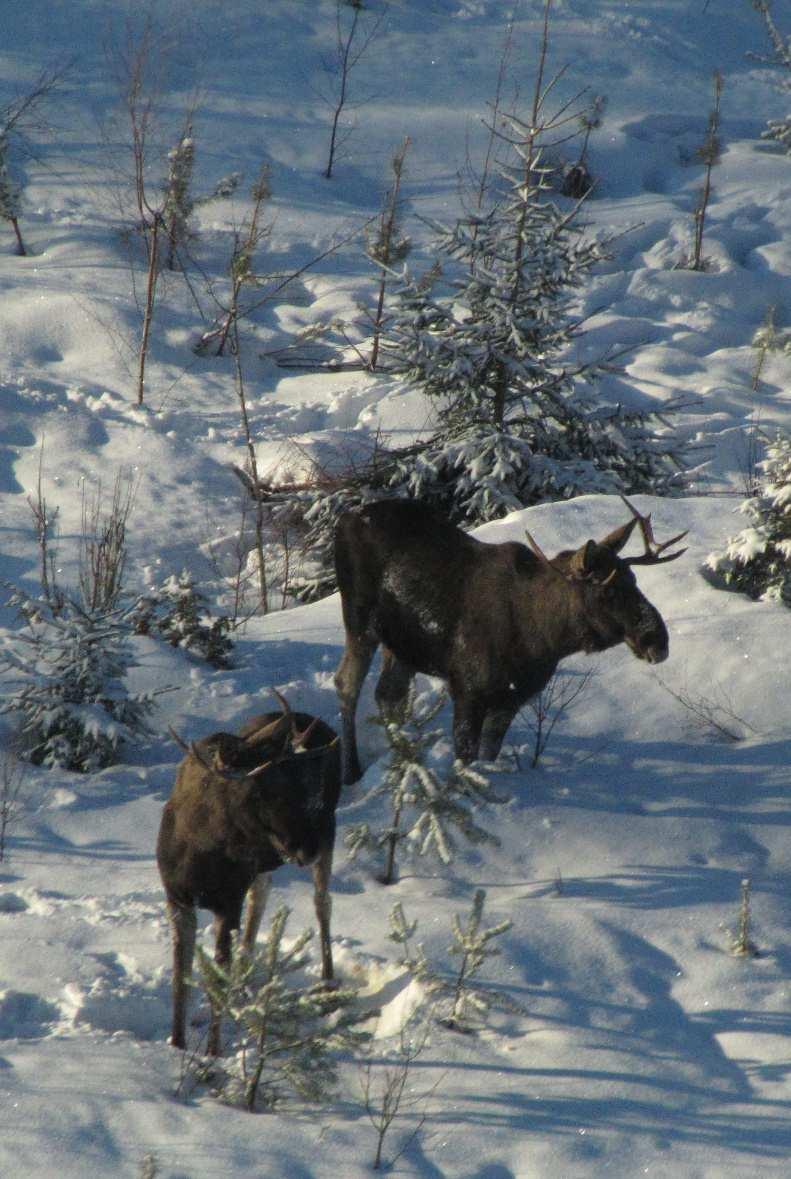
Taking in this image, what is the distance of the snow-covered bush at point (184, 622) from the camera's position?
9352 mm

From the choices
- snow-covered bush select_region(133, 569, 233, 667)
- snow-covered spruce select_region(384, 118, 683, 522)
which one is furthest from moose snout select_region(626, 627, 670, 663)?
snow-covered spruce select_region(384, 118, 683, 522)

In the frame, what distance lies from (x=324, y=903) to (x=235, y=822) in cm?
83

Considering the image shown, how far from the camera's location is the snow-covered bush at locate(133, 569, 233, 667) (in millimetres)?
9352

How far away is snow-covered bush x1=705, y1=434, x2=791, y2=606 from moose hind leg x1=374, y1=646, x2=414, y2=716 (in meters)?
2.59

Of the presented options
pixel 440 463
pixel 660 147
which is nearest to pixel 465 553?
pixel 440 463

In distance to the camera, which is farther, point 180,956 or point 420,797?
point 420,797

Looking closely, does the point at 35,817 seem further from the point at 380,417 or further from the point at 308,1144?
the point at 380,417

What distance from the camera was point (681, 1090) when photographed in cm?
501

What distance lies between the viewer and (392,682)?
316 inches

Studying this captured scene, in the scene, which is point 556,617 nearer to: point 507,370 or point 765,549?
point 765,549

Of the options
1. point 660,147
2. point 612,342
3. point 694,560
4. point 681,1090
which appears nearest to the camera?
point 681,1090

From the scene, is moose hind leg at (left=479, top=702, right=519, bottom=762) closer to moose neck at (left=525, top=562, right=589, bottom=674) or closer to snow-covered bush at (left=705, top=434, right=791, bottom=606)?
moose neck at (left=525, top=562, right=589, bottom=674)

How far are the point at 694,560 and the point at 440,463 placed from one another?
3177mm

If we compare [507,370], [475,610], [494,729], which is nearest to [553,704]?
[494,729]
